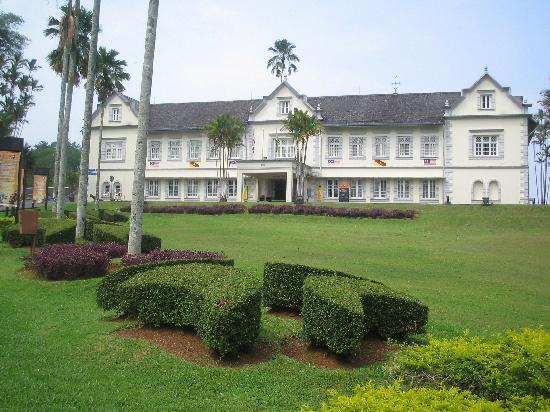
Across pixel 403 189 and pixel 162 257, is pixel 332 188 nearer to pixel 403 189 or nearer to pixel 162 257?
pixel 403 189

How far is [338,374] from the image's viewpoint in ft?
22.8

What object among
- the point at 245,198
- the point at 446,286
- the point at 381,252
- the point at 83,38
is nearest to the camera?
the point at 446,286

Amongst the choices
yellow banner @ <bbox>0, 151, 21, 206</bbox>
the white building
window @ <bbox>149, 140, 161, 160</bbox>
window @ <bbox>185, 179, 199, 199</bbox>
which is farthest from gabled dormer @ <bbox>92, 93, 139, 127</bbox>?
yellow banner @ <bbox>0, 151, 21, 206</bbox>

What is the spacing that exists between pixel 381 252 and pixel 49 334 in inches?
573

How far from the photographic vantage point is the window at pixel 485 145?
45781mm

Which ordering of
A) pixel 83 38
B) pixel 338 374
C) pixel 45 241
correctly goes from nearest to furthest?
pixel 338 374
pixel 45 241
pixel 83 38

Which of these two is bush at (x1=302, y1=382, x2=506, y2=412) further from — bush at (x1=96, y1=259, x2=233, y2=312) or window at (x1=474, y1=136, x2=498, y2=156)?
window at (x1=474, y1=136, x2=498, y2=156)

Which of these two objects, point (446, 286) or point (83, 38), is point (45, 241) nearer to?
point (446, 286)

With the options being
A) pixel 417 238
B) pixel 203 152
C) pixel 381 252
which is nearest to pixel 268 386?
pixel 381 252

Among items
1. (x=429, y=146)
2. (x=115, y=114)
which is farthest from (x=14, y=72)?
(x=429, y=146)

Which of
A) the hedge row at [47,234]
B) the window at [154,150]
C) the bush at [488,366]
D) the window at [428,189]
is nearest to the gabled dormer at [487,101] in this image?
the window at [428,189]

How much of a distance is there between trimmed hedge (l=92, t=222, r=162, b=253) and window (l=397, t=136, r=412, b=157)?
115 ft

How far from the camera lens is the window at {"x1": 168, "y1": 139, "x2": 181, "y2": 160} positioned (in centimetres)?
5519

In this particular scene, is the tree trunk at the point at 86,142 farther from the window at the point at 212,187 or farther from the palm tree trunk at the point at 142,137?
the window at the point at 212,187
